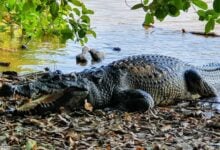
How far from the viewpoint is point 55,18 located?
3805 mm

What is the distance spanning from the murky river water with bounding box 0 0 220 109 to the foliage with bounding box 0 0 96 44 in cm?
86

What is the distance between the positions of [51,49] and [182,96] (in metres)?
4.11

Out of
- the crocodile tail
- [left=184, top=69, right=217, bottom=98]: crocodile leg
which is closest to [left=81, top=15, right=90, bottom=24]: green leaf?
[left=184, top=69, right=217, bottom=98]: crocodile leg

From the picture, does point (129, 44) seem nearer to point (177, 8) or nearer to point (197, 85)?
point (197, 85)

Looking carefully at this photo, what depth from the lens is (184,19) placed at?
46.9 ft

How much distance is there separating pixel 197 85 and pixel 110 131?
8.82ft

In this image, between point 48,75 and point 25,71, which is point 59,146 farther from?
point 25,71

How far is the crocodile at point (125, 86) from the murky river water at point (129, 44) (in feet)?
6.80

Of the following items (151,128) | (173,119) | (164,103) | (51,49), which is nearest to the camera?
Answer: (151,128)

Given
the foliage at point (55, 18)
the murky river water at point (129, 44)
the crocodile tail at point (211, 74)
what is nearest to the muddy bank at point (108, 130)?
the foliage at point (55, 18)

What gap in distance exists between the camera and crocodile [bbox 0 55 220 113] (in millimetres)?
5500

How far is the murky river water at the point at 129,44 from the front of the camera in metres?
9.28

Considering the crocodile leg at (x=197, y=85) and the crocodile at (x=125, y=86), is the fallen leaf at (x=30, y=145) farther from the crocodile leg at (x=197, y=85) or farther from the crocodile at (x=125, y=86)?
the crocodile leg at (x=197, y=85)

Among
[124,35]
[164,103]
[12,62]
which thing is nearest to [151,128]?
[164,103]
